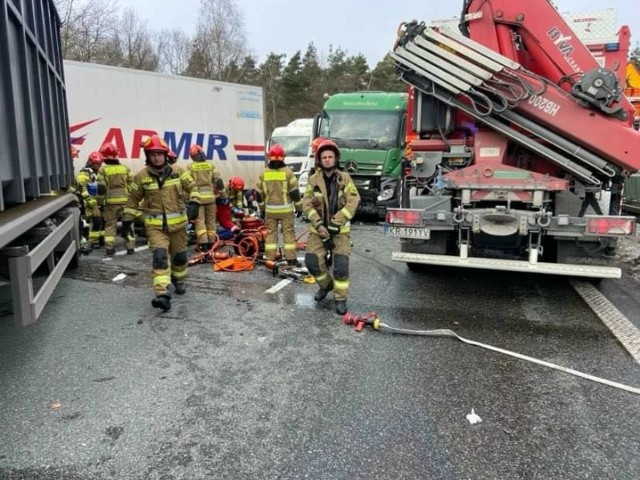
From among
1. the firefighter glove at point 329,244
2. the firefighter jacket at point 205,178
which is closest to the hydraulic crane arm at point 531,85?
the firefighter glove at point 329,244

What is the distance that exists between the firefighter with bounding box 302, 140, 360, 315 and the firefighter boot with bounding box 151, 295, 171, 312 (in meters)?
1.39

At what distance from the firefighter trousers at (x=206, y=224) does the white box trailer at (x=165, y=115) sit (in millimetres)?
2608

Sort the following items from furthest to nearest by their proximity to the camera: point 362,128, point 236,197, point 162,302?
1. point 362,128
2. point 236,197
3. point 162,302

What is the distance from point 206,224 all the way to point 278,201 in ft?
5.63

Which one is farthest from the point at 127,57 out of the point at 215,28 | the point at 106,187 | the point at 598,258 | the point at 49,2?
the point at 598,258

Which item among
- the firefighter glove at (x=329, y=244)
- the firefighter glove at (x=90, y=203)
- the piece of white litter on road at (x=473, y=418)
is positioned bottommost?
the piece of white litter on road at (x=473, y=418)

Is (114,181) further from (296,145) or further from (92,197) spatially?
(296,145)

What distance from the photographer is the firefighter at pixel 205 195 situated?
24.7 feet

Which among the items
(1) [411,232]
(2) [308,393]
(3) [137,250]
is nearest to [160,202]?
(1) [411,232]

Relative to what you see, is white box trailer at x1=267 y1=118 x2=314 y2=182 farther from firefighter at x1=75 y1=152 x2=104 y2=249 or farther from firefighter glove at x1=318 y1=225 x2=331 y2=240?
firefighter glove at x1=318 y1=225 x2=331 y2=240

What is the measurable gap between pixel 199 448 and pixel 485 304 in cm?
337

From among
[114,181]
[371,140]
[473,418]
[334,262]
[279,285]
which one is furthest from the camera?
[371,140]

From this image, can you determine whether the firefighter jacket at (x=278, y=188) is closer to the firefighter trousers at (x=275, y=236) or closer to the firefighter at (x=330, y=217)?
the firefighter trousers at (x=275, y=236)

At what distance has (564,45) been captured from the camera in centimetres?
494
